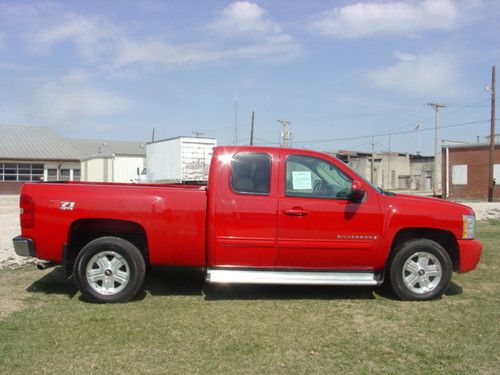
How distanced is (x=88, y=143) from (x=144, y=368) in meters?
69.6

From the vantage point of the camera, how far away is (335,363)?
14.7 ft

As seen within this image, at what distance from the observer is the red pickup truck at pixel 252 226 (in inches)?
241

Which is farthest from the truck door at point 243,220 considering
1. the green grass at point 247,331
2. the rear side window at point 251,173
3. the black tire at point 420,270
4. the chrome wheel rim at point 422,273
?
the chrome wheel rim at point 422,273

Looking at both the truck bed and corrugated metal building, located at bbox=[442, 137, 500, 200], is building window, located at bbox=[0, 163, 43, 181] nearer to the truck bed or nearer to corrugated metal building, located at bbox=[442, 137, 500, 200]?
corrugated metal building, located at bbox=[442, 137, 500, 200]

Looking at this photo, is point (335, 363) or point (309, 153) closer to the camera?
point (335, 363)

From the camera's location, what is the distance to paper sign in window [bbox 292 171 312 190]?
247 inches

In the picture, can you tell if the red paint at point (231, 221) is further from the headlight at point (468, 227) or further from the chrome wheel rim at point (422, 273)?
the headlight at point (468, 227)

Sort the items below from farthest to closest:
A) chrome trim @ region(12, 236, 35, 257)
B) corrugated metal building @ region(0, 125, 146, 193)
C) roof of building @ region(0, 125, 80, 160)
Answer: roof of building @ region(0, 125, 80, 160) → corrugated metal building @ region(0, 125, 146, 193) → chrome trim @ region(12, 236, 35, 257)

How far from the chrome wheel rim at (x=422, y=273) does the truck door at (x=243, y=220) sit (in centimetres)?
170

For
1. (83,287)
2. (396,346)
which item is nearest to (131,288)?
(83,287)

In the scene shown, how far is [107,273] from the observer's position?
6.24m

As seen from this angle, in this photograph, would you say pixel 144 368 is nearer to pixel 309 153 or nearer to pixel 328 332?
pixel 328 332

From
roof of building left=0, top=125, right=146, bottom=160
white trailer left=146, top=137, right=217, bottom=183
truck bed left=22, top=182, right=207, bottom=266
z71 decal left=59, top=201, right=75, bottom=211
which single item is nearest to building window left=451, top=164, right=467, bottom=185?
white trailer left=146, top=137, right=217, bottom=183

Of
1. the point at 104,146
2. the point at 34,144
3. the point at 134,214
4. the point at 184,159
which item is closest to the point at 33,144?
the point at 34,144
